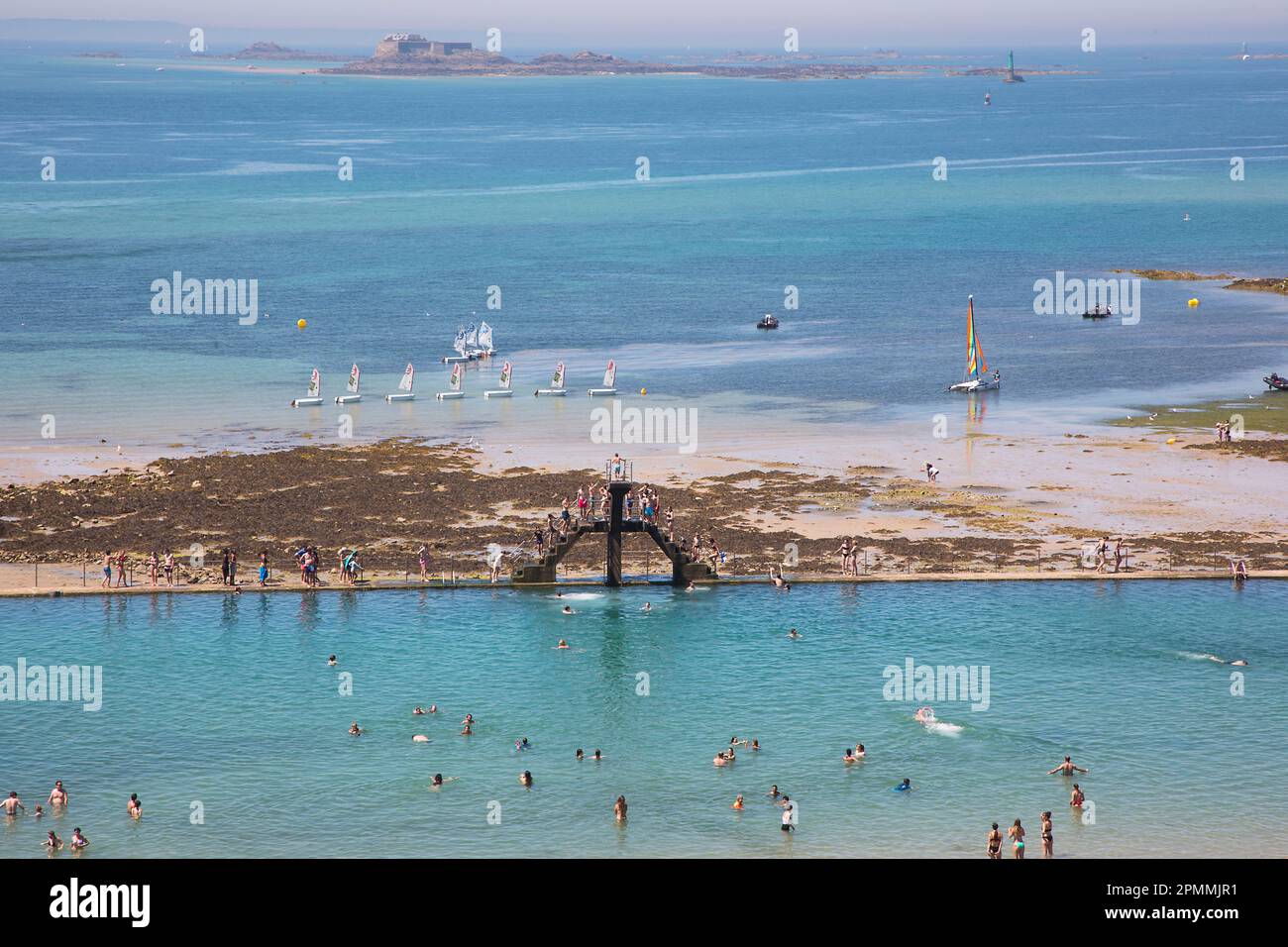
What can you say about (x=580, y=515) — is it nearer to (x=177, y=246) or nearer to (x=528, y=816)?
(x=528, y=816)

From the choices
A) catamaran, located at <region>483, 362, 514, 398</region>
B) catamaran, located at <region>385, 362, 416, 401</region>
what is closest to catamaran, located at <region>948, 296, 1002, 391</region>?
catamaran, located at <region>483, 362, 514, 398</region>

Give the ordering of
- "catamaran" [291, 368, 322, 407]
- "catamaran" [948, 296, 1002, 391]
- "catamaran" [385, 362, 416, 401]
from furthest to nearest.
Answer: "catamaran" [948, 296, 1002, 391]
"catamaran" [385, 362, 416, 401]
"catamaran" [291, 368, 322, 407]

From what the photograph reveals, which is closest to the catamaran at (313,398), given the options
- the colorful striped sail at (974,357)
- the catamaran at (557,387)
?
the catamaran at (557,387)

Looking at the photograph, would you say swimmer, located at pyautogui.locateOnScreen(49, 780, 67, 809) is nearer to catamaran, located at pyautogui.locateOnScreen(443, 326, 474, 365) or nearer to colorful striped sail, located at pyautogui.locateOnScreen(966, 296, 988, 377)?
catamaran, located at pyautogui.locateOnScreen(443, 326, 474, 365)

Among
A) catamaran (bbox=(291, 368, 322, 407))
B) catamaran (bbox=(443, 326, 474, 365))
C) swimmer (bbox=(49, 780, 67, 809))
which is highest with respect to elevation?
catamaran (bbox=(443, 326, 474, 365))

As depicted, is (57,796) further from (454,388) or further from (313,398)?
(454,388)

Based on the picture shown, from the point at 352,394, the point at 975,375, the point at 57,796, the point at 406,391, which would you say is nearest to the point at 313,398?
the point at 352,394
